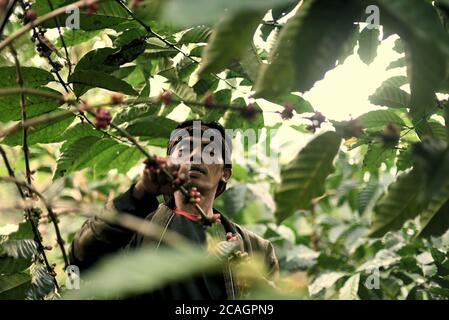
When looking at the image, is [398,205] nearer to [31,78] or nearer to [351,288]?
[31,78]

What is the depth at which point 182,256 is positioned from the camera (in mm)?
493

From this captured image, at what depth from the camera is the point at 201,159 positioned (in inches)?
63.7

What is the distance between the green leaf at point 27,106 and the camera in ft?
4.45

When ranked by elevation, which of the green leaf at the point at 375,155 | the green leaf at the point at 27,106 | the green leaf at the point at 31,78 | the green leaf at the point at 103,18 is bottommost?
the green leaf at the point at 375,155

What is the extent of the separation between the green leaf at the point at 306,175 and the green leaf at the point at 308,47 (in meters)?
0.14

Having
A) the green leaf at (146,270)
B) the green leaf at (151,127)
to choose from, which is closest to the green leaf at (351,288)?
the green leaf at (151,127)

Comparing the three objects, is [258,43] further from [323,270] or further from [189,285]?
[323,270]

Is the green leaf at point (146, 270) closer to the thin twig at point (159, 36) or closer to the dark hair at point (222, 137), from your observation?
the thin twig at point (159, 36)

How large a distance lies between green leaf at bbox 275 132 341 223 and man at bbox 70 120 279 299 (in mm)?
485

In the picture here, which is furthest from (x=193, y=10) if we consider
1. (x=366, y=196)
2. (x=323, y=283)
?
(x=366, y=196)

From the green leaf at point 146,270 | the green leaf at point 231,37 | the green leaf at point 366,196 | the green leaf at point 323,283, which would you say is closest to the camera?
the green leaf at point 146,270

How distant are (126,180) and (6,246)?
2.64 m
